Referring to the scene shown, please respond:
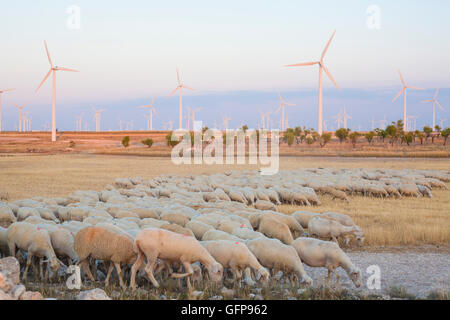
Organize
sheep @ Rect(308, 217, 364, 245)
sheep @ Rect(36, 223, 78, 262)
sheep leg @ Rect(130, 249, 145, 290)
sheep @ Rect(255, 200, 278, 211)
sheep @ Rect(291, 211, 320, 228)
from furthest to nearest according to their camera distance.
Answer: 1. sheep @ Rect(255, 200, 278, 211)
2. sheep @ Rect(291, 211, 320, 228)
3. sheep @ Rect(308, 217, 364, 245)
4. sheep @ Rect(36, 223, 78, 262)
5. sheep leg @ Rect(130, 249, 145, 290)

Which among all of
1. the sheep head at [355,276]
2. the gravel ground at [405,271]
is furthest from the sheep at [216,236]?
the sheep head at [355,276]

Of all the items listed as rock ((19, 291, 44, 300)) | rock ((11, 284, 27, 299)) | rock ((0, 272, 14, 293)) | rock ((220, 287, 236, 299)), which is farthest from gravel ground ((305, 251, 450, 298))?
rock ((0, 272, 14, 293))

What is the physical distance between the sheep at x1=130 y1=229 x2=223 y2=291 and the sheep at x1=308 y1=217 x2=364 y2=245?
440 cm

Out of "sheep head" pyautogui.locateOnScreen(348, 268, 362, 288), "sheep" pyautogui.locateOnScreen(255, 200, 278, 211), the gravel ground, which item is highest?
"sheep" pyautogui.locateOnScreen(255, 200, 278, 211)

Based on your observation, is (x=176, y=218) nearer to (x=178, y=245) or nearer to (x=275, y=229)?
(x=275, y=229)

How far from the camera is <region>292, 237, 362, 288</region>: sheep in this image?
8.37 meters

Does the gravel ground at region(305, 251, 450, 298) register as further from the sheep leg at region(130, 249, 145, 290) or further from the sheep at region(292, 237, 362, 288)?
the sheep leg at region(130, 249, 145, 290)

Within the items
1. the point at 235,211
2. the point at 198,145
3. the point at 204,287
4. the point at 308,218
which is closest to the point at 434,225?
the point at 308,218

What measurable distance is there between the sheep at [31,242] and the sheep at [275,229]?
4.71 m

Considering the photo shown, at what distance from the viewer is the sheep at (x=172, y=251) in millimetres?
7629

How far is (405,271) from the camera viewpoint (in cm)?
930

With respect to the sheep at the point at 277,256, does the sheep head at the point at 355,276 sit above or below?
below

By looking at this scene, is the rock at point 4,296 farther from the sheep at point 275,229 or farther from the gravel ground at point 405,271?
the sheep at point 275,229

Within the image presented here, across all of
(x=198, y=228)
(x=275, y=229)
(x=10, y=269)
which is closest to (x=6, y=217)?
(x=198, y=228)
